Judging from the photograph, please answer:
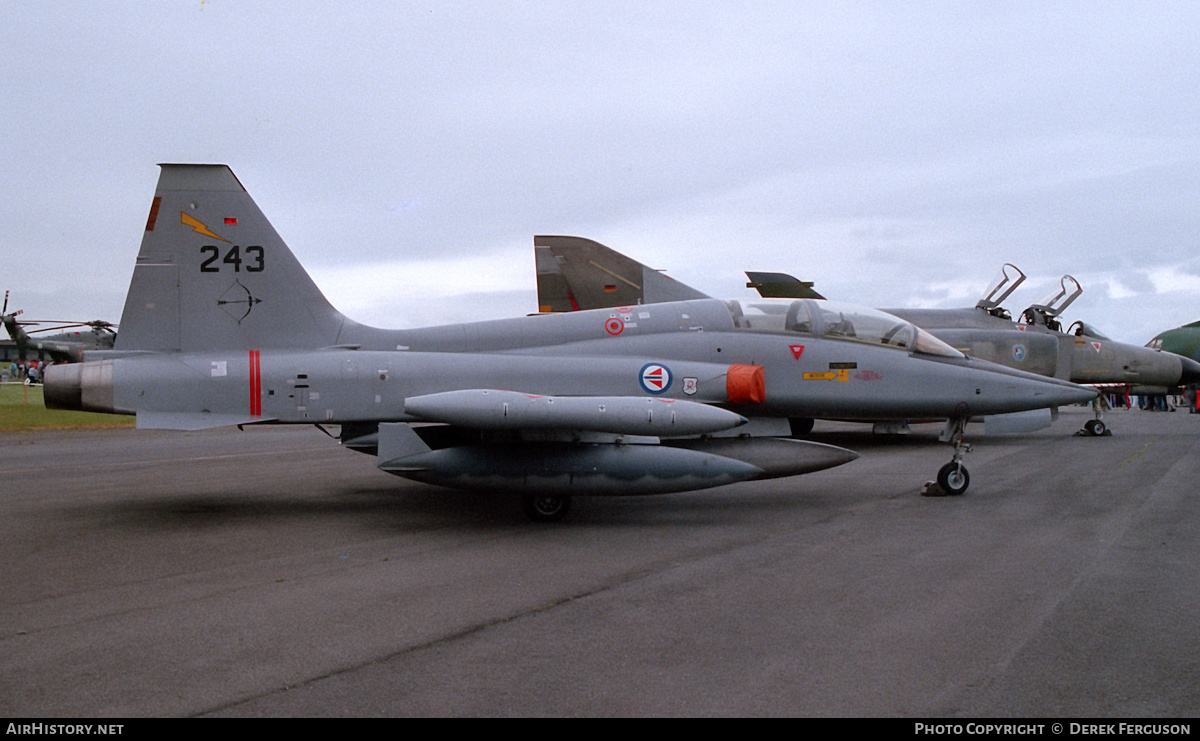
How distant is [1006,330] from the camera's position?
770 inches

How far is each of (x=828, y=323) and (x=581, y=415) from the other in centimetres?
359

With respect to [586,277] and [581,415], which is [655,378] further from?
[586,277]

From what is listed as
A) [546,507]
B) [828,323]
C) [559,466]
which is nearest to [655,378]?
[559,466]

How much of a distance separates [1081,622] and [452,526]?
5465mm

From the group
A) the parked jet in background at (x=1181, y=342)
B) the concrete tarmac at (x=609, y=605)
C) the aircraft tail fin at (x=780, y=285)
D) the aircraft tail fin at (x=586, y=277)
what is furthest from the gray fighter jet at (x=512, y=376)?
the parked jet in background at (x=1181, y=342)

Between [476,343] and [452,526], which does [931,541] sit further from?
[476,343]

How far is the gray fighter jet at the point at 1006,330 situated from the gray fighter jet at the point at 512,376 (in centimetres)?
748

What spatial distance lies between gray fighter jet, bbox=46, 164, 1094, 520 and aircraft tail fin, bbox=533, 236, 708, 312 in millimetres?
7400

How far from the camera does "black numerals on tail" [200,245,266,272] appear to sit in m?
9.33

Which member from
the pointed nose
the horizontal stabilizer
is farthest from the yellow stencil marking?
the pointed nose

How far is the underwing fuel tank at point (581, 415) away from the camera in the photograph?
25.8 feet

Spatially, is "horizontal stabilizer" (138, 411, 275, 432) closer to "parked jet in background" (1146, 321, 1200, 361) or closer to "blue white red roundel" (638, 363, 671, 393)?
"blue white red roundel" (638, 363, 671, 393)

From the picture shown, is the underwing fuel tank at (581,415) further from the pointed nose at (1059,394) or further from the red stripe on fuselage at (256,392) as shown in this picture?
the pointed nose at (1059,394)
